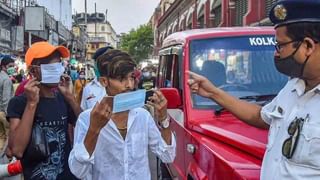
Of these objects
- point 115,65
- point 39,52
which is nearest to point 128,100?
point 115,65

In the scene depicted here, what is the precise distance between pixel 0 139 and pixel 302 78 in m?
3.13

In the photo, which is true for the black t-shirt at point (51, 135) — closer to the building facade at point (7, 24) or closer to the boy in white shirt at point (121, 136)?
the boy in white shirt at point (121, 136)

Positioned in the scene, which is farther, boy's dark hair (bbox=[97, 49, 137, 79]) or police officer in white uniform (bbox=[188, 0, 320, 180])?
boy's dark hair (bbox=[97, 49, 137, 79])

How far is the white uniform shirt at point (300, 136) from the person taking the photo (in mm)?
2518

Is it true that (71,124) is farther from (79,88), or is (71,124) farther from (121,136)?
(79,88)

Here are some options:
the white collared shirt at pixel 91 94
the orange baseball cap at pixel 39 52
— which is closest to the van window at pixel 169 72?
the white collared shirt at pixel 91 94

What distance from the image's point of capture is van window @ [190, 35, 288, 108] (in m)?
5.47

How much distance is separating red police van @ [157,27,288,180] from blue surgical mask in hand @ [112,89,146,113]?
131cm

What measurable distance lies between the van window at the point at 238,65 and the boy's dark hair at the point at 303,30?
8.84ft

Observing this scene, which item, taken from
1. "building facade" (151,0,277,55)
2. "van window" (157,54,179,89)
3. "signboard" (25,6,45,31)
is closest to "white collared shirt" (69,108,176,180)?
"van window" (157,54,179,89)

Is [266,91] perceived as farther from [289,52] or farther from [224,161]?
[289,52]

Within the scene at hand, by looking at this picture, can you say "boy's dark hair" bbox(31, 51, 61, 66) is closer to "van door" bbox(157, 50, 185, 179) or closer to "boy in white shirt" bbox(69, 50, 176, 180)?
"boy in white shirt" bbox(69, 50, 176, 180)

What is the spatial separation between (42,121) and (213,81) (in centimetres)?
211

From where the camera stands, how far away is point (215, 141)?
442 centimetres
